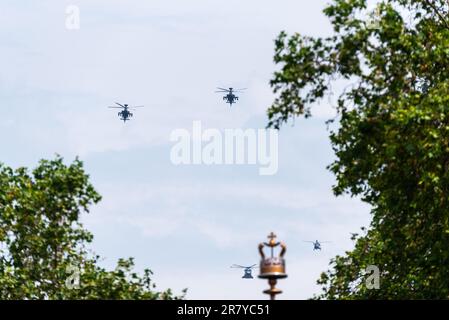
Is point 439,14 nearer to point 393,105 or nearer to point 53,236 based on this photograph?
point 393,105

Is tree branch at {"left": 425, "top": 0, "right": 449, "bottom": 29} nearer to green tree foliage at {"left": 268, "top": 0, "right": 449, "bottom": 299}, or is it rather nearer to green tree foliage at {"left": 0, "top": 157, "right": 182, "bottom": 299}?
green tree foliage at {"left": 268, "top": 0, "right": 449, "bottom": 299}

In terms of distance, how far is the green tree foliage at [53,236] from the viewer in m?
34.4

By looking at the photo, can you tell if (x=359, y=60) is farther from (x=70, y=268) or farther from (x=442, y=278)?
(x=70, y=268)

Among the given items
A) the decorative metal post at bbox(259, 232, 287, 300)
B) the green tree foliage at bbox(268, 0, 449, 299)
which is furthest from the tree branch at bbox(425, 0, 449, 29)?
the decorative metal post at bbox(259, 232, 287, 300)

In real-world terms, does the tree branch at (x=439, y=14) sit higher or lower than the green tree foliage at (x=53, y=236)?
higher

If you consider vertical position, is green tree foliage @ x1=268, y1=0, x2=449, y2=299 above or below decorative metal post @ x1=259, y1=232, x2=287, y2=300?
above

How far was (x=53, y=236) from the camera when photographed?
34.8 metres

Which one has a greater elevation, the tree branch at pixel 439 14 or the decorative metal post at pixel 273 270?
the tree branch at pixel 439 14

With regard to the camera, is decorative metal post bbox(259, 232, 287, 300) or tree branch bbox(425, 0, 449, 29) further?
tree branch bbox(425, 0, 449, 29)

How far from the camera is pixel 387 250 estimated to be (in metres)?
32.0

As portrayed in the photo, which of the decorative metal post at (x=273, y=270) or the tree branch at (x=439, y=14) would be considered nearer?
the decorative metal post at (x=273, y=270)

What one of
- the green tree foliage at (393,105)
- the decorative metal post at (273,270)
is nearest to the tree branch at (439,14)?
the green tree foliage at (393,105)

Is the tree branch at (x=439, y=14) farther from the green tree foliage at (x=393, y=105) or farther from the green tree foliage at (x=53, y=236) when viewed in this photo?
the green tree foliage at (x=53, y=236)

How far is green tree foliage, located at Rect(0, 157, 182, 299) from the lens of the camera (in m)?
34.4
